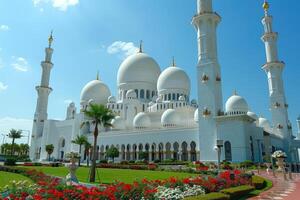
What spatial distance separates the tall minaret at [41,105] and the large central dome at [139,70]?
16897 millimetres

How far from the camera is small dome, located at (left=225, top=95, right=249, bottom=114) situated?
151ft

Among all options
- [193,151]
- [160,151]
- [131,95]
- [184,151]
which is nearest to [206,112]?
[193,151]

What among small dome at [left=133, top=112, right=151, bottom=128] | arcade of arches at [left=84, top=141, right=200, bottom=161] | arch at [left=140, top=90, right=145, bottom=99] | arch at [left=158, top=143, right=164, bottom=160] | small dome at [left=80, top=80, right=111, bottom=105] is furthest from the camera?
small dome at [left=80, top=80, right=111, bottom=105]

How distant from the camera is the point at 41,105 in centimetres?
6000

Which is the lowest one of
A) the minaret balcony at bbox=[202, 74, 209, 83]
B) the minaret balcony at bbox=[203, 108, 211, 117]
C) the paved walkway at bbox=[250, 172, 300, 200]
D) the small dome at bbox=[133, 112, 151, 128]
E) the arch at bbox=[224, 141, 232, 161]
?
the paved walkway at bbox=[250, 172, 300, 200]

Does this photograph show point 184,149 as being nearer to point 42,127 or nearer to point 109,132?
point 109,132

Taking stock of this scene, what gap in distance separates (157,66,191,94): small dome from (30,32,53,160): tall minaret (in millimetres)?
26790

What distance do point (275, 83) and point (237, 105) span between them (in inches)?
315

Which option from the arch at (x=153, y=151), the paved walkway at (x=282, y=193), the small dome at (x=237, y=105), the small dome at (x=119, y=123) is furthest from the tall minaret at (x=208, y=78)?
the small dome at (x=119, y=123)

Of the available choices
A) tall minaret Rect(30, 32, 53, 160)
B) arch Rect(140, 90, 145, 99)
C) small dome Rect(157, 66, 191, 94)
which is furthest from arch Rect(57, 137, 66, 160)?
small dome Rect(157, 66, 191, 94)

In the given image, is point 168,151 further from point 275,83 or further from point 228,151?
point 275,83

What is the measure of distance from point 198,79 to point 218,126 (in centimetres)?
742

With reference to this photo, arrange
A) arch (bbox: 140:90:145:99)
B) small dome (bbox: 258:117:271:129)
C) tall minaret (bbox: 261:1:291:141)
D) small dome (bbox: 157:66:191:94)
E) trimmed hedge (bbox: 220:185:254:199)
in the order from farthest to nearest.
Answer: arch (bbox: 140:90:145:99) → small dome (bbox: 157:66:191:94) → small dome (bbox: 258:117:271:129) → tall minaret (bbox: 261:1:291:141) → trimmed hedge (bbox: 220:185:254:199)

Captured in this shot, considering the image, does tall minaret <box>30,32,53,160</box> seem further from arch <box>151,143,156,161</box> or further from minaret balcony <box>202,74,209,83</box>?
minaret balcony <box>202,74,209,83</box>
